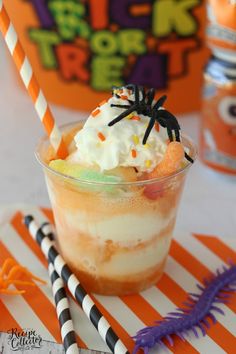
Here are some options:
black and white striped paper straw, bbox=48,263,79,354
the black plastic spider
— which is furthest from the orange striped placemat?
the black plastic spider

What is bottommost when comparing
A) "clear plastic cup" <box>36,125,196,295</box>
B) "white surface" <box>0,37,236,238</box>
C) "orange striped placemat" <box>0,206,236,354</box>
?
"white surface" <box>0,37,236,238</box>

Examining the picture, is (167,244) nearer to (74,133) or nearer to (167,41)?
(74,133)

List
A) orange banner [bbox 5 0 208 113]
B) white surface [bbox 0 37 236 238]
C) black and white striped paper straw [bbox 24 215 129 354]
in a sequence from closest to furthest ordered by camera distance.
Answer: black and white striped paper straw [bbox 24 215 129 354], white surface [bbox 0 37 236 238], orange banner [bbox 5 0 208 113]

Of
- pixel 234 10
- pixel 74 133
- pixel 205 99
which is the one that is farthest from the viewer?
pixel 205 99

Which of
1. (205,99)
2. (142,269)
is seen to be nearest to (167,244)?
(142,269)

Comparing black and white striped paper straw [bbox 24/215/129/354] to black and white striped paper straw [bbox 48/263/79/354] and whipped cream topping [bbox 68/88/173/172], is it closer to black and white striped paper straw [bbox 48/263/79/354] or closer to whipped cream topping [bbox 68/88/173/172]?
black and white striped paper straw [bbox 48/263/79/354]

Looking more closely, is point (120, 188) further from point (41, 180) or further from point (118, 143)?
point (41, 180)

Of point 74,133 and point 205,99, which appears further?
point 205,99
